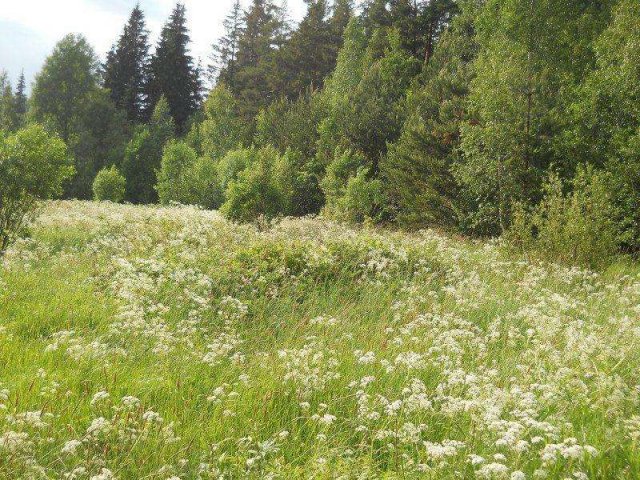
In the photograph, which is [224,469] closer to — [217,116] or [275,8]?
[217,116]

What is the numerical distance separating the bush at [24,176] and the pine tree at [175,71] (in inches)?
1457

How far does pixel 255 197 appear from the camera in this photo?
2050cm

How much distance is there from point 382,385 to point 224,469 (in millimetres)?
1757

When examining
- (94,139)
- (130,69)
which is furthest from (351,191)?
(130,69)

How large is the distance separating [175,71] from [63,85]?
12608 millimetres

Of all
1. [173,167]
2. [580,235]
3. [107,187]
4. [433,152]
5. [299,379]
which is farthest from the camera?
[173,167]

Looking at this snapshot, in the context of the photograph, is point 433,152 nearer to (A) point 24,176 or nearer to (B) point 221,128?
(A) point 24,176

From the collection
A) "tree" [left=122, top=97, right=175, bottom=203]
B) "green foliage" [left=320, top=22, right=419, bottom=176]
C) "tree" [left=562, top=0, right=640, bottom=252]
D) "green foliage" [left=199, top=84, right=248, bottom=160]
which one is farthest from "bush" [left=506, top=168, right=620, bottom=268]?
"tree" [left=122, top=97, right=175, bottom=203]

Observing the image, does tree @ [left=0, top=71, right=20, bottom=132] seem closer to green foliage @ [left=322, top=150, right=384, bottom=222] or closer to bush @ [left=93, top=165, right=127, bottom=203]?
bush @ [left=93, top=165, right=127, bottom=203]

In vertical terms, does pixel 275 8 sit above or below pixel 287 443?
above

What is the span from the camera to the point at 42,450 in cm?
304

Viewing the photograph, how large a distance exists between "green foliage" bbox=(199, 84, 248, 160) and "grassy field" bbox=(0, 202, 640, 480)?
32.5 meters

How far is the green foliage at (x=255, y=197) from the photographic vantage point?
20.2 metres

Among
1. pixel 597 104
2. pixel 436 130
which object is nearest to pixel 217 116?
pixel 436 130
